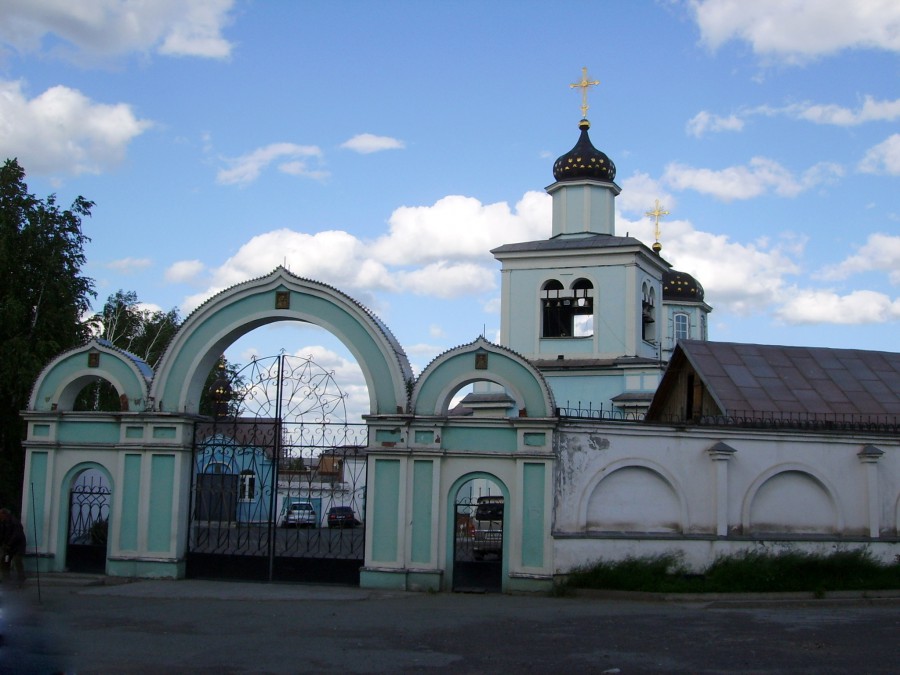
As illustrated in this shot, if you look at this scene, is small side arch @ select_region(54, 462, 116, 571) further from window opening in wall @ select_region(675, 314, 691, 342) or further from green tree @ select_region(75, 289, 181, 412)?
window opening in wall @ select_region(675, 314, 691, 342)

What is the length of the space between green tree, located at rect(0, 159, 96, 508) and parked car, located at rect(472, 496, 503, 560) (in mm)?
12637

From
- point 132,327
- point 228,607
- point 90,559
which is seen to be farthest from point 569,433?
point 132,327

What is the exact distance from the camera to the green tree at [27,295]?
24688 mm

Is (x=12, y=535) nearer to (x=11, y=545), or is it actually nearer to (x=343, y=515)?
(x=11, y=545)

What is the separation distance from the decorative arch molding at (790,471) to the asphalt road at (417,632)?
1730mm

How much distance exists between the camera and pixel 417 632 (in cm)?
1161

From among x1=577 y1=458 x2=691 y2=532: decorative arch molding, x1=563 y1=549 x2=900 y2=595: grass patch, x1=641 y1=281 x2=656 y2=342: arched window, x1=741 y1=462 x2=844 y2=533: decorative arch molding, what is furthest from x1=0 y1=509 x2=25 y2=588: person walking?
x1=641 y1=281 x2=656 y2=342: arched window

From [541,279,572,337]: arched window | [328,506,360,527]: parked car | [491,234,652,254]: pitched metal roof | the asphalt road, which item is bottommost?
the asphalt road

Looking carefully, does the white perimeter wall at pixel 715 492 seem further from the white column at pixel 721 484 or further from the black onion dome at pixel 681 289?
the black onion dome at pixel 681 289

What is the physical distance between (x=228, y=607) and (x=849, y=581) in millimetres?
8813

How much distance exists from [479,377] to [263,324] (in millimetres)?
3706

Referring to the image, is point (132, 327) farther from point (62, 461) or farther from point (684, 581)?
point (684, 581)

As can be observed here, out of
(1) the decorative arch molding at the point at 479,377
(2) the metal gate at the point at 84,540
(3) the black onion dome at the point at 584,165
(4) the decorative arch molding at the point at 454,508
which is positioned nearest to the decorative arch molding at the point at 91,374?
(2) the metal gate at the point at 84,540

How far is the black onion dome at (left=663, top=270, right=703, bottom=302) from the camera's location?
1836 inches
